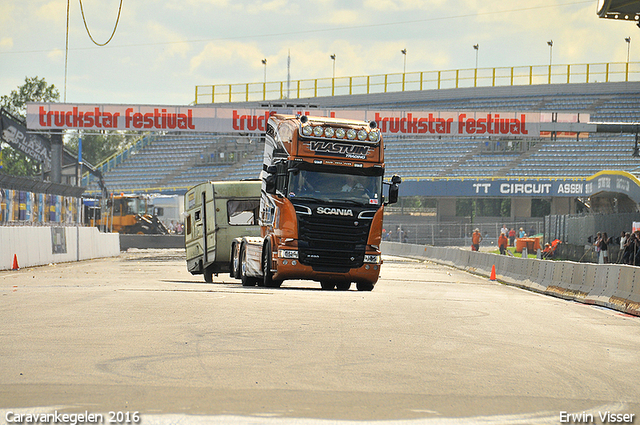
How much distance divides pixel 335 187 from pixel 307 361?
999 centimetres

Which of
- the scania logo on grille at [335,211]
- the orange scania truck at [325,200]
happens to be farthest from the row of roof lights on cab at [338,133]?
the scania logo on grille at [335,211]

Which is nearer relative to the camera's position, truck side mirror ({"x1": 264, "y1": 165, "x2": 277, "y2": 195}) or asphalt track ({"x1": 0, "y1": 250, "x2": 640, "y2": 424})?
asphalt track ({"x1": 0, "y1": 250, "x2": 640, "y2": 424})

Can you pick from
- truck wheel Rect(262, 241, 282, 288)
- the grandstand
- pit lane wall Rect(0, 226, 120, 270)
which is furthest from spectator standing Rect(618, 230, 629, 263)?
the grandstand

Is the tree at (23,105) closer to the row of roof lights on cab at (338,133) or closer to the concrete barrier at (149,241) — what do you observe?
the concrete barrier at (149,241)

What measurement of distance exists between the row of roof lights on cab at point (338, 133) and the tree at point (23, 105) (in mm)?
90398

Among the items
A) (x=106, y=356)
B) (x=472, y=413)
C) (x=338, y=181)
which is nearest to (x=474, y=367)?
(x=472, y=413)

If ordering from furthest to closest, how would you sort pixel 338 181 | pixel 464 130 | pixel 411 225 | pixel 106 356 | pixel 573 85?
pixel 573 85, pixel 411 225, pixel 464 130, pixel 338 181, pixel 106 356

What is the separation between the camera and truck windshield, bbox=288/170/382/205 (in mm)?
17984

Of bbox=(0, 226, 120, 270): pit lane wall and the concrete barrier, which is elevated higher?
bbox=(0, 226, 120, 270): pit lane wall

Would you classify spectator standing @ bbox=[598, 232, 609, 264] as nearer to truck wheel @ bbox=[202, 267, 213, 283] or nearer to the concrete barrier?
truck wheel @ bbox=[202, 267, 213, 283]

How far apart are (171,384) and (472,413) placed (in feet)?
8.04

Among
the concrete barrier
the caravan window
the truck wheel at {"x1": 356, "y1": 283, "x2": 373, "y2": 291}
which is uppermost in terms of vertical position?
the caravan window

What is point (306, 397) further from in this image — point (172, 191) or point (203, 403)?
point (172, 191)

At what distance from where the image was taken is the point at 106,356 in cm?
835
